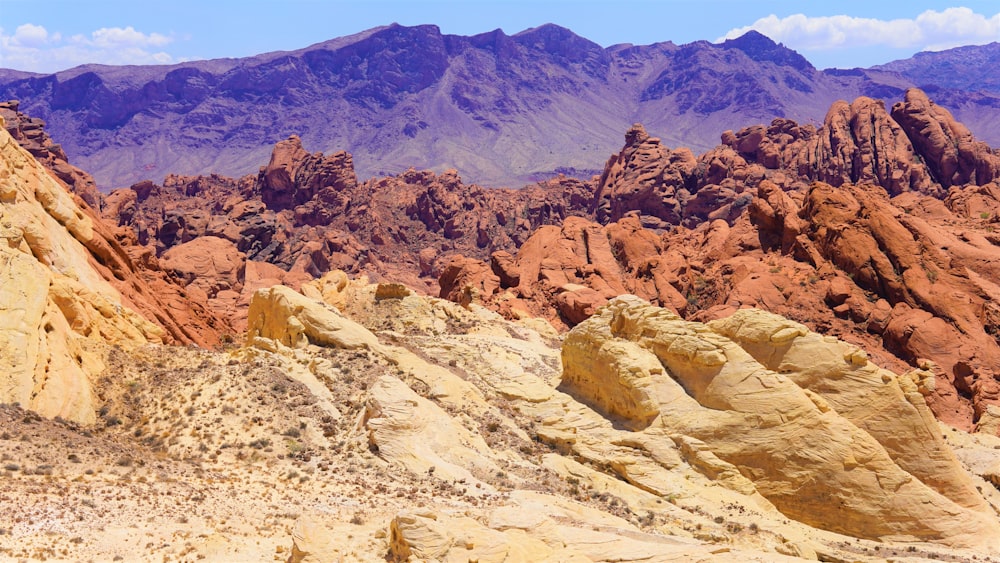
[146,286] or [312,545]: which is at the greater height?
[146,286]

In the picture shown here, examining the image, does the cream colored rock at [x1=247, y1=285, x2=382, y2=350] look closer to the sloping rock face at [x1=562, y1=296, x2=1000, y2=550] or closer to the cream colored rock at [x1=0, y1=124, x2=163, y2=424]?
the cream colored rock at [x1=0, y1=124, x2=163, y2=424]

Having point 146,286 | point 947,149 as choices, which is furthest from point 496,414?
point 947,149

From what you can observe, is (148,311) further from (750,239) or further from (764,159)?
A: (764,159)

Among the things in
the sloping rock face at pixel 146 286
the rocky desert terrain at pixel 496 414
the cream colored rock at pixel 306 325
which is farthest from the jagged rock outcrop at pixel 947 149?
the cream colored rock at pixel 306 325

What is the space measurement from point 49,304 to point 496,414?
46.3 ft

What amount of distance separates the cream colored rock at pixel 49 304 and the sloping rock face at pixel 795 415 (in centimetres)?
1621

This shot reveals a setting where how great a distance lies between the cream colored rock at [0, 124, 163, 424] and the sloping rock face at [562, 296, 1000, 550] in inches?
638

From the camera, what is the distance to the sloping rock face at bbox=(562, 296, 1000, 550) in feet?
82.4

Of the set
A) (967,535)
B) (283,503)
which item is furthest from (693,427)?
(283,503)

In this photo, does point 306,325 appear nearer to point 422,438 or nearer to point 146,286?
point 422,438

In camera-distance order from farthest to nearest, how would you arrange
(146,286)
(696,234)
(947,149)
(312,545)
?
(947,149)
(696,234)
(146,286)
(312,545)

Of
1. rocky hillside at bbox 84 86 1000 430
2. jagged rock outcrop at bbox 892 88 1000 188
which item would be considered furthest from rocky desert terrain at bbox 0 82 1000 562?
jagged rock outcrop at bbox 892 88 1000 188

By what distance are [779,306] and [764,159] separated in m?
69.6

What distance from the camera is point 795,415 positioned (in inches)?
1015
